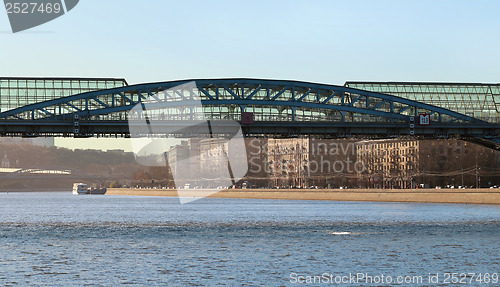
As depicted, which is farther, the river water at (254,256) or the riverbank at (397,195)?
the riverbank at (397,195)

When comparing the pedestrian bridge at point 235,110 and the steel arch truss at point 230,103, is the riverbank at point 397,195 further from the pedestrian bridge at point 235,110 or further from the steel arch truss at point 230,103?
the steel arch truss at point 230,103

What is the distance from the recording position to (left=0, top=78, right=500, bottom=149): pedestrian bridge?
81875mm

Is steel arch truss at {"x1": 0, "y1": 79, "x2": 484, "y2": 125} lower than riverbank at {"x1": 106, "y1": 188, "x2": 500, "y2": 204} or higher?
higher

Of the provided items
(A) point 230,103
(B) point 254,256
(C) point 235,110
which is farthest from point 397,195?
(B) point 254,256

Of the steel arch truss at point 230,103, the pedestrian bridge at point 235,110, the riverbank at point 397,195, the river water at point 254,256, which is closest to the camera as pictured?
the river water at point 254,256

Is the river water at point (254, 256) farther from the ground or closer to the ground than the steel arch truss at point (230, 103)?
closer to the ground

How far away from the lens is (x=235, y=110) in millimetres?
90812

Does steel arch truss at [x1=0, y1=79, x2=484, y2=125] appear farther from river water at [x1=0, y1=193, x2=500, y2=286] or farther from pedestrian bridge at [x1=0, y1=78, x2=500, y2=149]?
river water at [x1=0, y1=193, x2=500, y2=286]

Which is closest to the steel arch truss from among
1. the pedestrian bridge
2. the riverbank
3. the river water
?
the pedestrian bridge

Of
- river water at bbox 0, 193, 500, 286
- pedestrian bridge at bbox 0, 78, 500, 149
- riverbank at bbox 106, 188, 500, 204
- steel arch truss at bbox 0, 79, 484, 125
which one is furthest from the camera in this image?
riverbank at bbox 106, 188, 500, 204

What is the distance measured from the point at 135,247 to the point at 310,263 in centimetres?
1410

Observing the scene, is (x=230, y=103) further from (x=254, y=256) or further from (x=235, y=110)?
(x=254, y=256)

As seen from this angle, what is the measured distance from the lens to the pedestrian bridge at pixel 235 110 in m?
81.9

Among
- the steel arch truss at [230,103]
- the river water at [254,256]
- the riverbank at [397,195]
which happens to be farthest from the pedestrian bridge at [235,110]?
the riverbank at [397,195]
